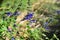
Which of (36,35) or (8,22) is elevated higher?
(8,22)

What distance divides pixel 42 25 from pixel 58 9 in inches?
15.2

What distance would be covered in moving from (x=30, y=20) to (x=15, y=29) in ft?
1.16

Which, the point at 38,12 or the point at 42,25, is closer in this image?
the point at 42,25

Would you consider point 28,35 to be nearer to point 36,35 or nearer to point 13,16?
point 36,35

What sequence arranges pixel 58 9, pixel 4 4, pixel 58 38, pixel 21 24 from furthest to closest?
1. pixel 4 4
2. pixel 58 9
3. pixel 21 24
4. pixel 58 38

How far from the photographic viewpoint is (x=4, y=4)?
10.6 feet

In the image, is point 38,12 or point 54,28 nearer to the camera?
point 54,28

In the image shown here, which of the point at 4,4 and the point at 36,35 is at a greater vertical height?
the point at 4,4

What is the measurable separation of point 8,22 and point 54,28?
0.62 meters

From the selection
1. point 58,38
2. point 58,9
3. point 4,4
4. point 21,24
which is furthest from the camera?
point 4,4

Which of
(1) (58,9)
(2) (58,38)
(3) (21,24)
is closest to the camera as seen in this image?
(2) (58,38)

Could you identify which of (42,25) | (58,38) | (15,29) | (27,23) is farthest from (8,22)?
(58,38)

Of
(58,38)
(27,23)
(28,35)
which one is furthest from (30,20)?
(58,38)

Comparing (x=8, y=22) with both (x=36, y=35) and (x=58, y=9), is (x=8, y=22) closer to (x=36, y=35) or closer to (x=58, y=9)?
(x=36, y=35)
